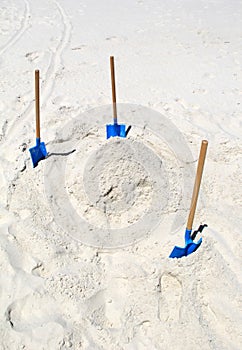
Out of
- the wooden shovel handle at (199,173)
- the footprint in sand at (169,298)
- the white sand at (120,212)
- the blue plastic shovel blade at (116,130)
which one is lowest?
the footprint in sand at (169,298)

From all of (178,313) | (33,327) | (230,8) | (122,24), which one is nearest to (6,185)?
(33,327)

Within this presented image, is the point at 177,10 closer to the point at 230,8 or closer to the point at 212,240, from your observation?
the point at 230,8

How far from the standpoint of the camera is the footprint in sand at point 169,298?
2.47m

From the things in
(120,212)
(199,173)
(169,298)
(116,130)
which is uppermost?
(199,173)

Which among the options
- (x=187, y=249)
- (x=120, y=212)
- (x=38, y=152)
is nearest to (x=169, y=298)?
(x=187, y=249)

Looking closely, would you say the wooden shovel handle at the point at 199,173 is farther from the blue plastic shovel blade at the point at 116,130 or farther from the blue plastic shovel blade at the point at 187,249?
the blue plastic shovel blade at the point at 116,130

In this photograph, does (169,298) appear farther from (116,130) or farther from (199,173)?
(116,130)

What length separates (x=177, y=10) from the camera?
845 cm

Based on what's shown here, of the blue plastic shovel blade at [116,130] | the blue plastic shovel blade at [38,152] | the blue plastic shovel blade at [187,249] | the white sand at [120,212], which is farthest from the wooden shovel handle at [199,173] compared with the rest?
the blue plastic shovel blade at [38,152]

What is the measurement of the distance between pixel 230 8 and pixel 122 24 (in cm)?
273

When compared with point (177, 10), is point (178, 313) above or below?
below

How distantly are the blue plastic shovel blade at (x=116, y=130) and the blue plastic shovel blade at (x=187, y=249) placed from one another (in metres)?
1.51

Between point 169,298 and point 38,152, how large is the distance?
1.86 metres

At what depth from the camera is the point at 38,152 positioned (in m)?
3.58
